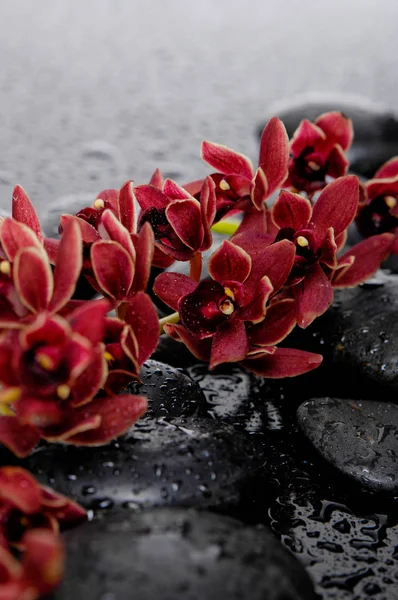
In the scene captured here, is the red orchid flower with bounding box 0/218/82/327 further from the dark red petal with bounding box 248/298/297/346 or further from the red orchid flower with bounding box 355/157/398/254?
the red orchid flower with bounding box 355/157/398/254

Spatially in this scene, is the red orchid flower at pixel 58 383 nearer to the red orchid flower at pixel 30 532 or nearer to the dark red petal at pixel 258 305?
the red orchid flower at pixel 30 532

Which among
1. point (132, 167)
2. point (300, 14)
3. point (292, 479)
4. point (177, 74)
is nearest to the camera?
point (292, 479)

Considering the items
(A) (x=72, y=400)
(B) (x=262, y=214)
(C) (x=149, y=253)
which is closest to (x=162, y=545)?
(A) (x=72, y=400)

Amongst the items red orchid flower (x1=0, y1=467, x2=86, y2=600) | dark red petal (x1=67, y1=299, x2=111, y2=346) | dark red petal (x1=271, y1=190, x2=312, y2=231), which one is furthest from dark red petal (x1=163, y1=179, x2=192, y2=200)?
red orchid flower (x1=0, y1=467, x2=86, y2=600)

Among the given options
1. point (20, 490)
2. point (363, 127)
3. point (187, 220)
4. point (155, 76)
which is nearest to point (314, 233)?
point (187, 220)

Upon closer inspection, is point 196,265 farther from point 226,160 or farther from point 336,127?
point 336,127

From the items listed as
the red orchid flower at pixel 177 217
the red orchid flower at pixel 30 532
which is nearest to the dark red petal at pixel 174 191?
the red orchid flower at pixel 177 217

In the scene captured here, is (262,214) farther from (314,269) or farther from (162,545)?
(162,545)
